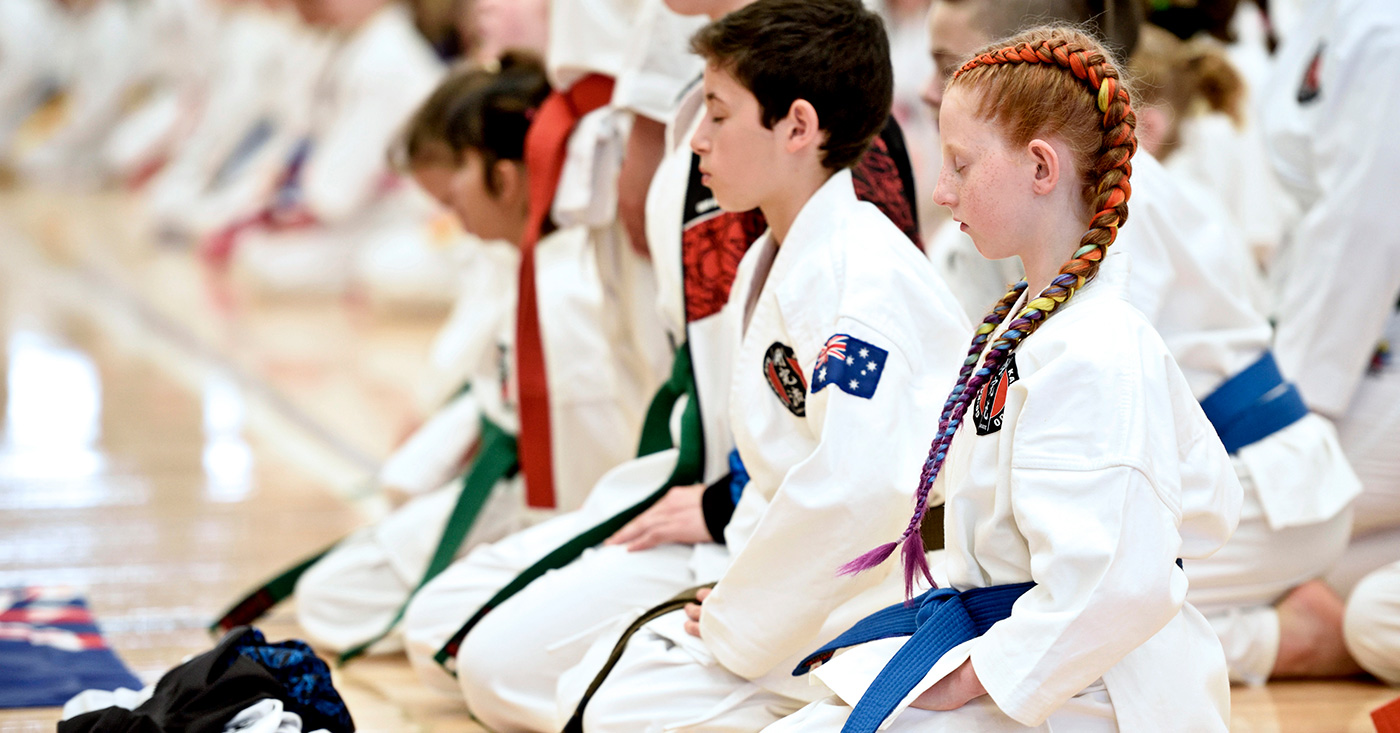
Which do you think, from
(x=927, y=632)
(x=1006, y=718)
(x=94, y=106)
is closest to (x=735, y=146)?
(x=927, y=632)

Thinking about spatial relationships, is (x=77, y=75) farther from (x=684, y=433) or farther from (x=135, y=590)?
(x=684, y=433)

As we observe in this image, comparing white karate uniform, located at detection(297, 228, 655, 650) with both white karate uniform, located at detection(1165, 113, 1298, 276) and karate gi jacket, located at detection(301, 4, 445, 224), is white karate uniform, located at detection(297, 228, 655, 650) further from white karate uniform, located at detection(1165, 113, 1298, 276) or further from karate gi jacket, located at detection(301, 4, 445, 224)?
karate gi jacket, located at detection(301, 4, 445, 224)

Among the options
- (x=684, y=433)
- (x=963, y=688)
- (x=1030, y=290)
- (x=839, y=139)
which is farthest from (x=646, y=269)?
(x=963, y=688)

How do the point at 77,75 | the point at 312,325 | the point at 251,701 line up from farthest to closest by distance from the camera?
the point at 77,75 → the point at 312,325 → the point at 251,701

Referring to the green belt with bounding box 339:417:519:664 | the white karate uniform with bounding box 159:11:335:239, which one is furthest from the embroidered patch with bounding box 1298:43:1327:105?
the white karate uniform with bounding box 159:11:335:239

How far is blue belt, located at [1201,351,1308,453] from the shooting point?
2242 mm

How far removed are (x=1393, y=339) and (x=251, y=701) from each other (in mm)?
2051

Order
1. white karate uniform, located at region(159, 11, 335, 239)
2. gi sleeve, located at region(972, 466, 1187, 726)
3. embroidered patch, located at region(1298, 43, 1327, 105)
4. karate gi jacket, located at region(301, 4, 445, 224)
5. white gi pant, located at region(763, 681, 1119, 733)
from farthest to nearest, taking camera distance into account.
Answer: white karate uniform, located at region(159, 11, 335, 239), karate gi jacket, located at region(301, 4, 445, 224), embroidered patch, located at region(1298, 43, 1327, 105), white gi pant, located at region(763, 681, 1119, 733), gi sleeve, located at region(972, 466, 1187, 726)

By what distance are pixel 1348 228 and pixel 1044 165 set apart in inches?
51.4

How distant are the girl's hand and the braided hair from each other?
0.14m

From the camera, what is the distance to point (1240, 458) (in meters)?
2.25

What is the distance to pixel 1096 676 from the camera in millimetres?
1355

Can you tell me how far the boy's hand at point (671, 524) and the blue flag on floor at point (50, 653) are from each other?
0.85 meters

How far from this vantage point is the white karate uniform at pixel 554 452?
2662 mm
